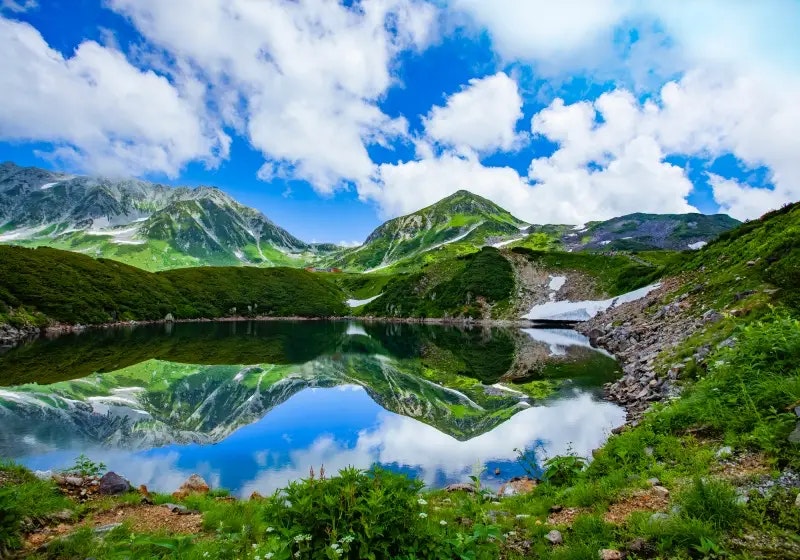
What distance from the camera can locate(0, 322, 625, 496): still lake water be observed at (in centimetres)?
1958

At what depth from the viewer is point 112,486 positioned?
540 inches

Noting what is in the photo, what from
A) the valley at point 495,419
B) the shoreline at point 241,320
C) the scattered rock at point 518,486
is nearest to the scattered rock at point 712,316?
the valley at point 495,419

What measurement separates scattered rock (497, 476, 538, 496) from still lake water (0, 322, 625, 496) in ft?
2.81

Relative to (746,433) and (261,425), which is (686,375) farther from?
(261,425)

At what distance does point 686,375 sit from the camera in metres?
19.8

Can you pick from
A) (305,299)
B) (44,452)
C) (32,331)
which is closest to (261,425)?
(44,452)

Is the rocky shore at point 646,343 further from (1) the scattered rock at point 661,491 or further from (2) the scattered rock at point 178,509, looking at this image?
(2) the scattered rock at point 178,509

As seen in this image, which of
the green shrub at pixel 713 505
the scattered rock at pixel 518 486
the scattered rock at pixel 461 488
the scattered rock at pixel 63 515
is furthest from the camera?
the scattered rock at pixel 461 488

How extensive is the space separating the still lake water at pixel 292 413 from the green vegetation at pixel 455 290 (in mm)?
73441

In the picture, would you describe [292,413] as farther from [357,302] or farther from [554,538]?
[357,302]

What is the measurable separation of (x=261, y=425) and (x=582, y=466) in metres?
20.1

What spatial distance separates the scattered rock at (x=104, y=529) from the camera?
9.91 meters

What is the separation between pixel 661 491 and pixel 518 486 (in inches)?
258

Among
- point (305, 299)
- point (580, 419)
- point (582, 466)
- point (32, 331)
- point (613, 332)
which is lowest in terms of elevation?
point (582, 466)
